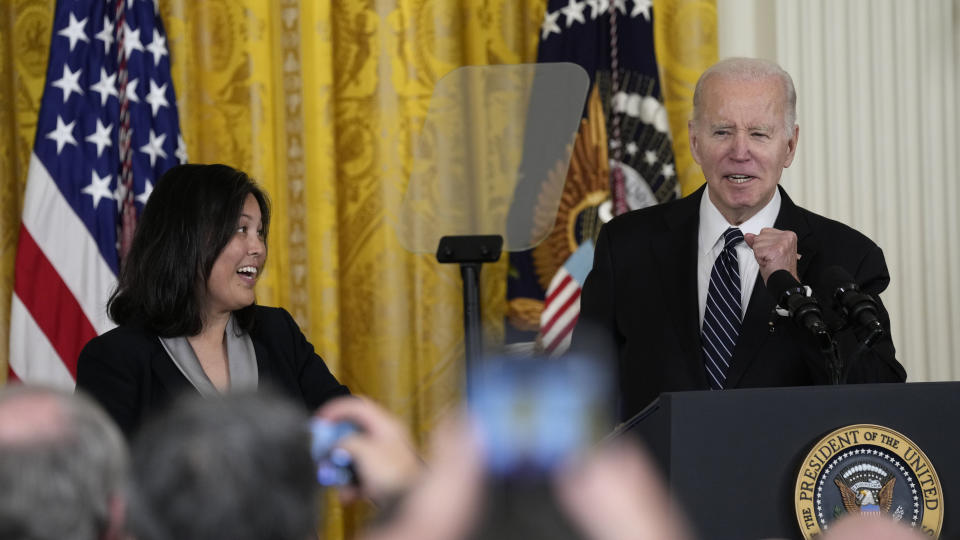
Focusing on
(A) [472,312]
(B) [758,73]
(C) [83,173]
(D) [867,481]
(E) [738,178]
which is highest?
(B) [758,73]

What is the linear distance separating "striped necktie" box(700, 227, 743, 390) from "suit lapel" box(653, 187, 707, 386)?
22 millimetres

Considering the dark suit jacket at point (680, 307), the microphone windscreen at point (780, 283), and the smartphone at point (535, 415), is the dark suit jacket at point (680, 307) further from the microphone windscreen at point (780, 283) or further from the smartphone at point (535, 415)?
the smartphone at point (535, 415)

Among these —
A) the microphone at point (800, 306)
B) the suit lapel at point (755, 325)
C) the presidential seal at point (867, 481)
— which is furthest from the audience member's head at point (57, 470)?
the suit lapel at point (755, 325)

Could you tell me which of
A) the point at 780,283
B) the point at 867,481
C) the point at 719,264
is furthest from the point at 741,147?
the point at 867,481

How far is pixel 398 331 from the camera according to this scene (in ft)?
14.5

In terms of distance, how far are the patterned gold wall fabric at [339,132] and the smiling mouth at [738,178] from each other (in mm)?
1730

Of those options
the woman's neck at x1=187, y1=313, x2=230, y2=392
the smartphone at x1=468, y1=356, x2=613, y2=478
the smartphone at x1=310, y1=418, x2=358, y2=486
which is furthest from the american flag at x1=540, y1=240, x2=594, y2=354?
the smartphone at x1=468, y1=356, x2=613, y2=478

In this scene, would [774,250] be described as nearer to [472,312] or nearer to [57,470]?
[472,312]

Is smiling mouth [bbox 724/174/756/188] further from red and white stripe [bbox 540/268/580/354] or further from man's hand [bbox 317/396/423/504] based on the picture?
man's hand [bbox 317/396/423/504]

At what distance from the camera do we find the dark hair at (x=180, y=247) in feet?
9.50

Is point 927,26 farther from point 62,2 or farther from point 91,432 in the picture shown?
point 91,432

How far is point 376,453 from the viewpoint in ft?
2.88

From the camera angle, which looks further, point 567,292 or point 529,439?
point 567,292

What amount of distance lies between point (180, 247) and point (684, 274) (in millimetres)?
1330
